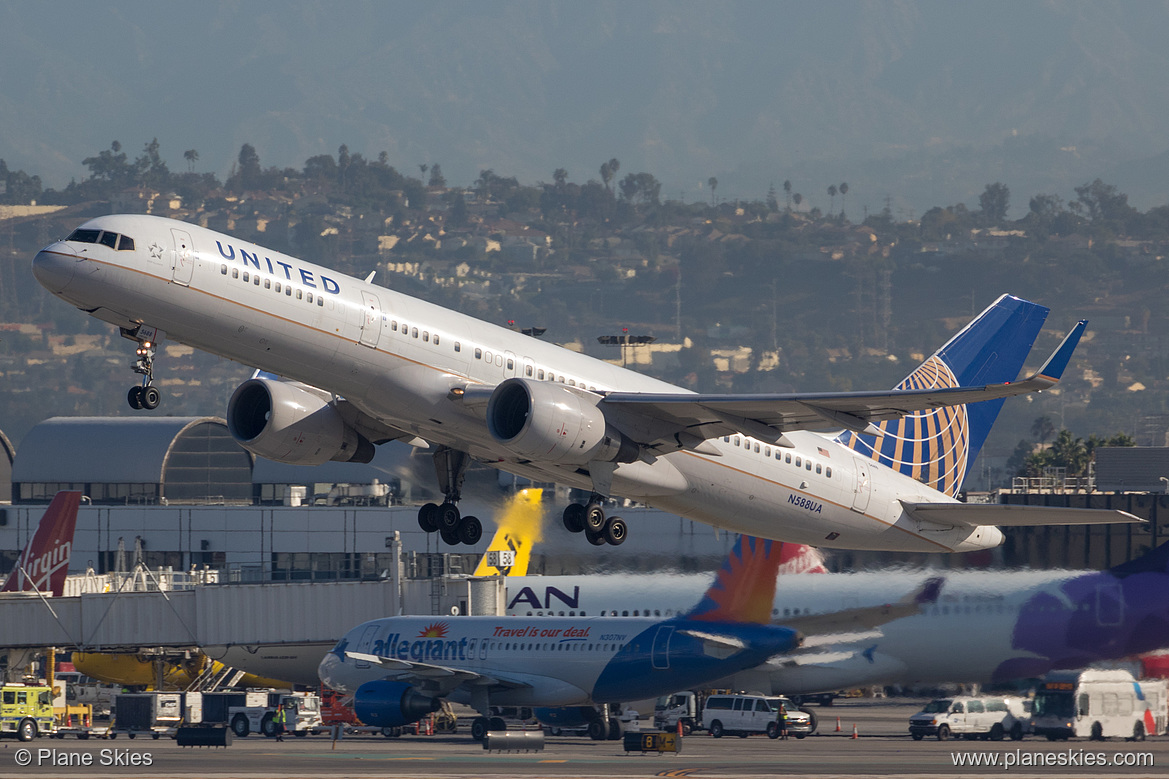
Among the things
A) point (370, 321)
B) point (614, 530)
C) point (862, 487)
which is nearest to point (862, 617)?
point (862, 487)

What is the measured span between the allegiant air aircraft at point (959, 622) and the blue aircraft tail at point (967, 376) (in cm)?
1024

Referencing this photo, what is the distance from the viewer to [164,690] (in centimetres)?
6938

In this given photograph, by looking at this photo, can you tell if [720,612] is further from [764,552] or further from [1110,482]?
[1110,482]

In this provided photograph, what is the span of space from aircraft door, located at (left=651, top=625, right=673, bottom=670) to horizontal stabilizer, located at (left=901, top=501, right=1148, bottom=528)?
14.5 metres

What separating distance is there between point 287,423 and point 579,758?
18.9 meters

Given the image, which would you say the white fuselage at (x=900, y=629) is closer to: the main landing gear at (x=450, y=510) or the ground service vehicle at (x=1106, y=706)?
the ground service vehicle at (x=1106, y=706)

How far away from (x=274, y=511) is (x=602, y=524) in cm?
5827

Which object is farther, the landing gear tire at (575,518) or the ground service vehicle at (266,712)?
the ground service vehicle at (266,712)

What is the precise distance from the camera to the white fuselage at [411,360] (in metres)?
33.1

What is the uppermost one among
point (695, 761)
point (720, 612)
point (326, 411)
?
point (326, 411)

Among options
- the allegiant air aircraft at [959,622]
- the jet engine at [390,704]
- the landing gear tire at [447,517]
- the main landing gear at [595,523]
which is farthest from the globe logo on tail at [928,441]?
the jet engine at [390,704]

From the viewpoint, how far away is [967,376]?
4859cm

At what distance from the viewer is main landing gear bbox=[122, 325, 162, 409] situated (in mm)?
33844

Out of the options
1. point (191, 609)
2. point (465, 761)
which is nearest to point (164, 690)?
point (191, 609)
